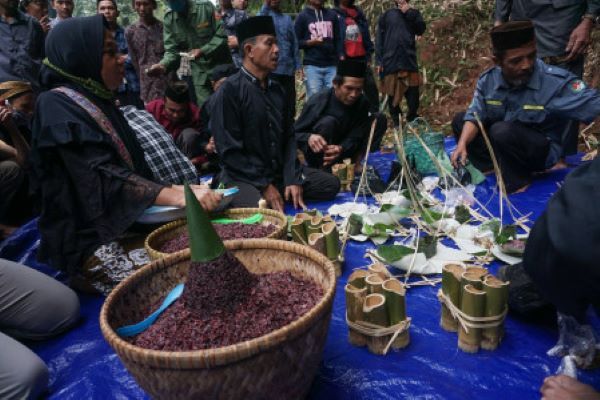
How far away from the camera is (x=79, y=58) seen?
2.02 meters

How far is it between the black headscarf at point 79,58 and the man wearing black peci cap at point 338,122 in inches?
79.0

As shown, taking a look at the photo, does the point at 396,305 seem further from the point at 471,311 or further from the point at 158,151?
the point at 158,151

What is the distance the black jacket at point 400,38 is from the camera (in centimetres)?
571

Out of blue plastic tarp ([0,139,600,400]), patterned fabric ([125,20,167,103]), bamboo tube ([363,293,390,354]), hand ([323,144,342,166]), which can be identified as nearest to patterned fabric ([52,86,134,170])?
blue plastic tarp ([0,139,600,400])

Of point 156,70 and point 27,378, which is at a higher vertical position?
point 156,70

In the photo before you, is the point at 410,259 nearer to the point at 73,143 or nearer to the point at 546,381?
the point at 546,381

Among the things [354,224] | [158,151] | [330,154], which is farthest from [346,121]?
[158,151]

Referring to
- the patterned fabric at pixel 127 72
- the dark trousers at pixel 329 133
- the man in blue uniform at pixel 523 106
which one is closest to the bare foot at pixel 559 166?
the man in blue uniform at pixel 523 106

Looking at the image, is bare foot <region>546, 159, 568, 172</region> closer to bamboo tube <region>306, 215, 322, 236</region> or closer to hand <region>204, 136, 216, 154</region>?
bamboo tube <region>306, 215, 322, 236</region>

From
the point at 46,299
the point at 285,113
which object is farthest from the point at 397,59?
the point at 46,299

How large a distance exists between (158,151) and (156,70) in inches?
99.4

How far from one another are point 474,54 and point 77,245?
25.8 feet

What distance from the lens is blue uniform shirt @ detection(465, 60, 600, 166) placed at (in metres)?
3.00

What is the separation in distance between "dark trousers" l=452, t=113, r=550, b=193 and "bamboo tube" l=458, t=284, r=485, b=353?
1918 mm
